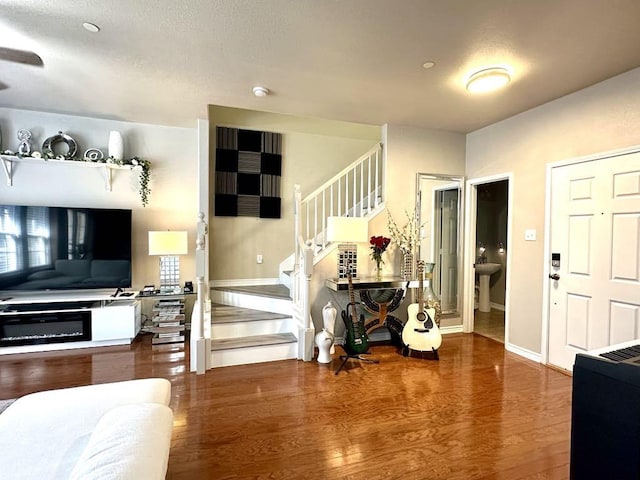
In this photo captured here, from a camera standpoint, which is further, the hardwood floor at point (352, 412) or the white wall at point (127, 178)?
the white wall at point (127, 178)

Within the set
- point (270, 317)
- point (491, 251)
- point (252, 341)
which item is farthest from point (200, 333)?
point (491, 251)

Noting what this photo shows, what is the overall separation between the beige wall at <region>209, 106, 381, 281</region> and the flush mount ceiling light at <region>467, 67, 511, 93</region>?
2345 mm

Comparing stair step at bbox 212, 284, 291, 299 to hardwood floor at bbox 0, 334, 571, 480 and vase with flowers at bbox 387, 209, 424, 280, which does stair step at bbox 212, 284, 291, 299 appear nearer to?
hardwood floor at bbox 0, 334, 571, 480

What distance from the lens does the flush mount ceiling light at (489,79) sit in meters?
2.62

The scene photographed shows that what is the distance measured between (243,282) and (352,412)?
8.68 ft

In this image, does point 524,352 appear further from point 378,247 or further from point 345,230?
point 345,230

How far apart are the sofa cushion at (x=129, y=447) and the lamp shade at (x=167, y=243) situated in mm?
2821

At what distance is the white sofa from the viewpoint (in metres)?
0.95

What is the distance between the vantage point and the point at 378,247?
3754 mm

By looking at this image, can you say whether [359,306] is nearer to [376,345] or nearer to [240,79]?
[376,345]

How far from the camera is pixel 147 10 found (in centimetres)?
199

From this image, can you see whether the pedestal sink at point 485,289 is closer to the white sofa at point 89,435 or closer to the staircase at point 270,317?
the staircase at point 270,317

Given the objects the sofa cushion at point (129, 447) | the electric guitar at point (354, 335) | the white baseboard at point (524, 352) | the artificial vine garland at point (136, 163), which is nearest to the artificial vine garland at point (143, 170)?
the artificial vine garland at point (136, 163)

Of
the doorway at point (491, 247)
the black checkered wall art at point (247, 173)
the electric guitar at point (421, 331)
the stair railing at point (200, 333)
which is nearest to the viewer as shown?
the stair railing at point (200, 333)
